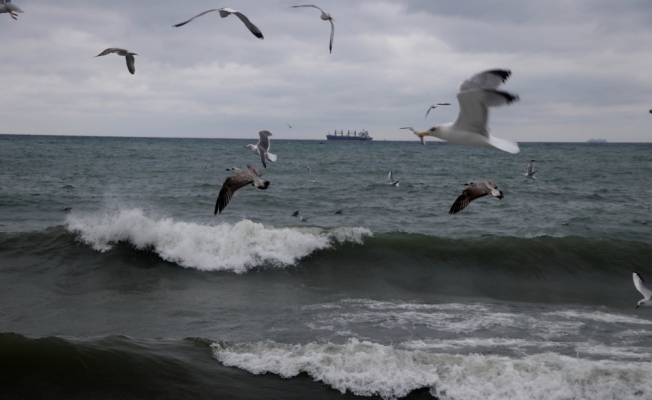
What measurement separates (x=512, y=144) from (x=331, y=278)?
23.9 feet

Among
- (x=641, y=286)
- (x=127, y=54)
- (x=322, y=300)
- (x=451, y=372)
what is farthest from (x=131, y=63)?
(x=641, y=286)

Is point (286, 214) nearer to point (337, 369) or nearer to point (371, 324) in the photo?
point (371, 324)

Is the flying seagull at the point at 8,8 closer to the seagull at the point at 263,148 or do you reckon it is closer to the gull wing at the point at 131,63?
the gull wing at the point at 131,63

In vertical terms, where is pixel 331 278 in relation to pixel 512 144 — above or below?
below

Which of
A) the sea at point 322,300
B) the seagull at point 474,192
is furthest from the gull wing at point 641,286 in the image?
the seagull at point 474,192

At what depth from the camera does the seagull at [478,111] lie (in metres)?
6.78

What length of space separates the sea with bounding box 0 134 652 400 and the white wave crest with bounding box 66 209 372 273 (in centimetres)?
Answer: 5

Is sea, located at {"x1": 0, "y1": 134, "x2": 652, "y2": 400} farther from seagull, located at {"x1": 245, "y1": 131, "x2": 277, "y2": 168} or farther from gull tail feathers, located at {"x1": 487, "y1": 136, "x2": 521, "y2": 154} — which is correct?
gull tail feathers, located at {"x1": 487, "y1": 136, "x2": 521, "y2": 154}

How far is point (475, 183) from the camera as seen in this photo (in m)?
8.95

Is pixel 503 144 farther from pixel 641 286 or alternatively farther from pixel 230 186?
pixel 230 186

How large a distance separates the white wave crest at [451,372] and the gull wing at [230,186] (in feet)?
6.74

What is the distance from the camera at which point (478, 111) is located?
7137 mm

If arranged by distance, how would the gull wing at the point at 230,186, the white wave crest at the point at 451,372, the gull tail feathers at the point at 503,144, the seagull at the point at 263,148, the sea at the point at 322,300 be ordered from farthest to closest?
the seagull at the point at 263,148 → the gull wing at the point at 230,186 → the sea at the point at 322,300 → the white wave crest at the point at 451,372 → the gull tail feathers at the point at 503,144

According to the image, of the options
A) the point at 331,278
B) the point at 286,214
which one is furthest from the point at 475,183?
the point at 286,214
